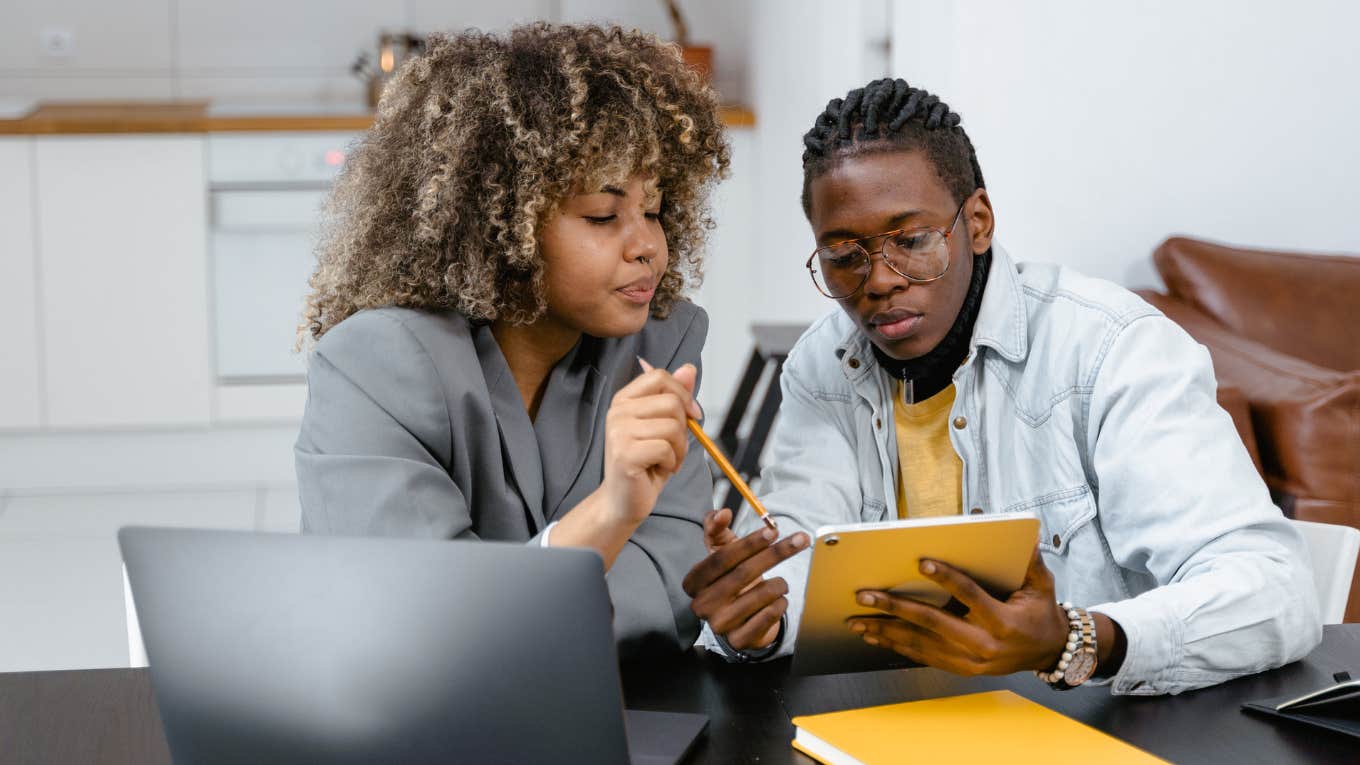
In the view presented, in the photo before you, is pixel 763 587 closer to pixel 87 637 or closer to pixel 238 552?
pixel 238 552

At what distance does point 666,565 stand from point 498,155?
1.29ft

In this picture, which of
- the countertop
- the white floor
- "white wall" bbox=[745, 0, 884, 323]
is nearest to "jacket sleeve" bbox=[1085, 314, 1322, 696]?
"white wall" bbox=[745, 0, 884, 323]

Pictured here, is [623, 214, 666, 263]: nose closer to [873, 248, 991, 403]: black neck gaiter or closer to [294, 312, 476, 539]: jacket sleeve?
[294, 312, 476, 539]: jacket sleeve

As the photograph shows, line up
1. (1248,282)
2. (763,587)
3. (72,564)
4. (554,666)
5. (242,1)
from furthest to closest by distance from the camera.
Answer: (242,1) < (72,564) < (1248,282) < (763,587) < (554,666)

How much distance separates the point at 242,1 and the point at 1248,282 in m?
3.45

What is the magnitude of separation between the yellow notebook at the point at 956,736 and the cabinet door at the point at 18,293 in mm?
3760

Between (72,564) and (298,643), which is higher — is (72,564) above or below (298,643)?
below

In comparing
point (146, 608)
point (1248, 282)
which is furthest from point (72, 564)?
point (146, 608)

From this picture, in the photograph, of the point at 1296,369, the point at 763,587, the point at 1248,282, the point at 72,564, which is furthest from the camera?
the point at 72,564

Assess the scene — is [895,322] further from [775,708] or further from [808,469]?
[775,708]

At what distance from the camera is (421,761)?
0.76 metres

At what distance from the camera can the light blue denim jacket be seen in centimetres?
115

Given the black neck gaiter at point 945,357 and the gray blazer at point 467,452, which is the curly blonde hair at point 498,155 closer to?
the gray blazer at point 467,452

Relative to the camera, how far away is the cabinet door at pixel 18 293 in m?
4.07
